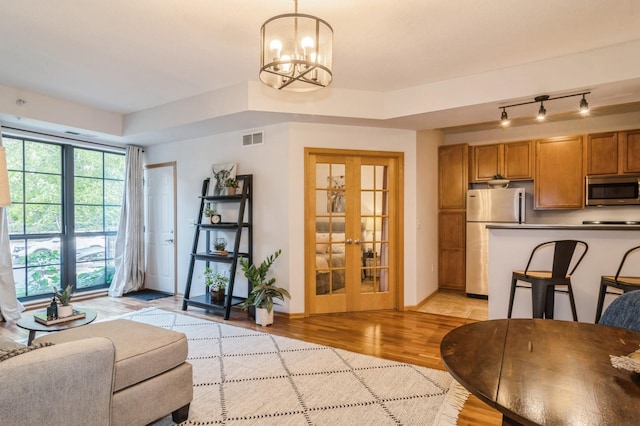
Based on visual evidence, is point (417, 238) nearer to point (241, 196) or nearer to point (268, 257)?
point (268, 257)

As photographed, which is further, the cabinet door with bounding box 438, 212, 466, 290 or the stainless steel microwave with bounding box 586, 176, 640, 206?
the cabinet door with bounding box 438, 212, 466, 290

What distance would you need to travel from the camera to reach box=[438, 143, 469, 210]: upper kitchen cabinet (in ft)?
18.3

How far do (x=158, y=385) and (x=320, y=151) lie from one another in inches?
123

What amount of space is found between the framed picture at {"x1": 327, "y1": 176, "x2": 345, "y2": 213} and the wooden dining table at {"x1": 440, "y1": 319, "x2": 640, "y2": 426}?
3.00 meters

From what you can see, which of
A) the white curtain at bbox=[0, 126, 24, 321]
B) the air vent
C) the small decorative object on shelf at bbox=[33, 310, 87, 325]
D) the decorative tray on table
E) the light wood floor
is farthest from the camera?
the air vent

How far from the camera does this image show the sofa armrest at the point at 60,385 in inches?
47.6

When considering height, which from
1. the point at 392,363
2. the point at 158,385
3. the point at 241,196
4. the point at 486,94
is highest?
the point at 486,94

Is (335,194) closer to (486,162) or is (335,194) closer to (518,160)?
(486,162)

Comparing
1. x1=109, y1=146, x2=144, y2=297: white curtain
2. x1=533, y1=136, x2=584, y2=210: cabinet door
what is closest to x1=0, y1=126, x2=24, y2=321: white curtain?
x1=109, y1=146, x2=144, y2=297: white curtain

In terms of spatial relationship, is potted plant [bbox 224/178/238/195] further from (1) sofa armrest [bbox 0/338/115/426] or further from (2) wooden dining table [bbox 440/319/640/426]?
(2) wooden dining table [bbox 440/319/640/426]

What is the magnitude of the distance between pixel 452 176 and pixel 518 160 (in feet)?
3.23

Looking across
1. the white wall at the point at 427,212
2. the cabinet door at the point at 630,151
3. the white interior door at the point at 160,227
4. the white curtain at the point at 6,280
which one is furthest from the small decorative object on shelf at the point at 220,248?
the cabinet door at the point at 630,151

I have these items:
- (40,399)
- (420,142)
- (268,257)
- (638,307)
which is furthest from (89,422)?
(420,142)

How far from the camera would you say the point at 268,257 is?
4406mm
